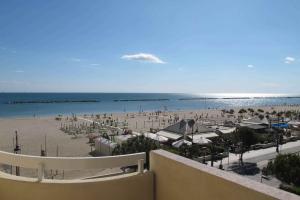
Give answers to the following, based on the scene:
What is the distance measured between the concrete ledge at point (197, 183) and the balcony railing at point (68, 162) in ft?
0.83

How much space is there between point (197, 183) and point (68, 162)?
4.42 feet

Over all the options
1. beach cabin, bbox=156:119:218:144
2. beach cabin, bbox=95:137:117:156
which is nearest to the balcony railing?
beach cabin, bbox=95:137:117:156

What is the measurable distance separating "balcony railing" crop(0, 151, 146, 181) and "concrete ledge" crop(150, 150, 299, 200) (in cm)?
25

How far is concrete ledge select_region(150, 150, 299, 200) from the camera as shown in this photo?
6.75ft

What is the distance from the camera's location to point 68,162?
2904 mm

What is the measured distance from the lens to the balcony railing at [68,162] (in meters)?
2.89

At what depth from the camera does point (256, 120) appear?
98.8 feet

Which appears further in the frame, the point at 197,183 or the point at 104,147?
the point at 104,147

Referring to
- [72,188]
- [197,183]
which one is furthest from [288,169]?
[72,188]

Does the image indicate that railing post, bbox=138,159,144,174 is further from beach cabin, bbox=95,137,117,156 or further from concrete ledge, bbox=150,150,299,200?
beach cabin, bbox=95,137,117,156

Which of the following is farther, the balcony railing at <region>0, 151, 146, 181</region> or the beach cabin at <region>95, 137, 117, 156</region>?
the beach cabin at <region>95, 137, 117, 156</region>

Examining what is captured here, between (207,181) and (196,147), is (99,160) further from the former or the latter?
(196,147)

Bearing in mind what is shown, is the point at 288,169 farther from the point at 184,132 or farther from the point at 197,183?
the point at 197,183

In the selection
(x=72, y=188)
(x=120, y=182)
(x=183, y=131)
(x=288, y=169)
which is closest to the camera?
(x=72, y=188)
